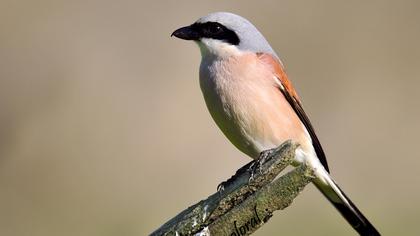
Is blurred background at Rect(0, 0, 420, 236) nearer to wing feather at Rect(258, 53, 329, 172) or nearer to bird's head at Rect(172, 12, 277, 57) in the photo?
wing feather at Rect(258, 53, 329, 172)

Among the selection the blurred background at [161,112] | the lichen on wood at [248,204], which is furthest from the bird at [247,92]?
the blurred background at [161,112]

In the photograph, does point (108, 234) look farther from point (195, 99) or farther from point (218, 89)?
point (218, 89)

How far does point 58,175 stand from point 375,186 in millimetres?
2580

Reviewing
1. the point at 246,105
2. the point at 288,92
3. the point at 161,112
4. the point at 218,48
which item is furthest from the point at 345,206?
the point at 161,112

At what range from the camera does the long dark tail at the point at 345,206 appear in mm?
4383

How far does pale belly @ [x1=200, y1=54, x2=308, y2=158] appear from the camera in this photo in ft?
14.4

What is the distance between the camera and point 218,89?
4406 millimetres

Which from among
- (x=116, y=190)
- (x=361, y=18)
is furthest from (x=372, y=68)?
(x=116, y=190)

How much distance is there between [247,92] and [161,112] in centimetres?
384

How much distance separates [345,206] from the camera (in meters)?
4.67

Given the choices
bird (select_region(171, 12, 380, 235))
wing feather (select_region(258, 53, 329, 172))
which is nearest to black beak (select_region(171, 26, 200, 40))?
bird (select_region(171, 12, 380, 235))

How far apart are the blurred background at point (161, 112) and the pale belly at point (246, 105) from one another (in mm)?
2552

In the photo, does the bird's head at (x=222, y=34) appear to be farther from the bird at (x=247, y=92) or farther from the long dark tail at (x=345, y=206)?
the long dark tail at (x=345, y=206)

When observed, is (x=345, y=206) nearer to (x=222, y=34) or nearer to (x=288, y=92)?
(x=288, y=92)
